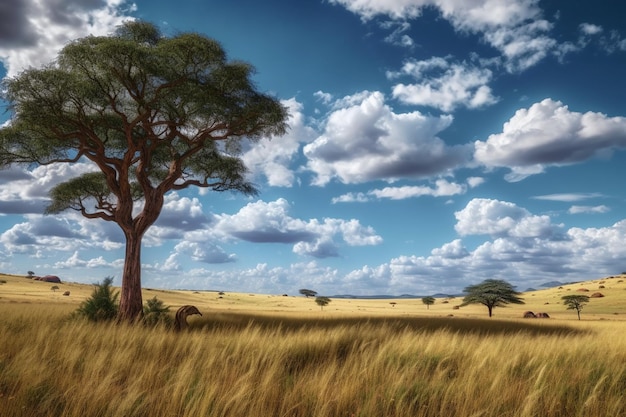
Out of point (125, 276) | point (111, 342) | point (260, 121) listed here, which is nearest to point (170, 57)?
point (260, 121)

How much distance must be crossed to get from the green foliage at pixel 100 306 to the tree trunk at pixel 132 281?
0.55 m

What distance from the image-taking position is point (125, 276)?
22.0 m

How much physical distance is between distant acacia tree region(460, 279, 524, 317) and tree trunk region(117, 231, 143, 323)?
5126 centimetres

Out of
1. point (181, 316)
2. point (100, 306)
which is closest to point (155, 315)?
point (100, 306)

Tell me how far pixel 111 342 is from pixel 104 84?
17928 mm

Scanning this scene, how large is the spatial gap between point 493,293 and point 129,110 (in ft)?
177

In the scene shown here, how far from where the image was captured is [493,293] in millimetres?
59312

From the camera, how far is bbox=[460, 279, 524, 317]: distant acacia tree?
59250mm

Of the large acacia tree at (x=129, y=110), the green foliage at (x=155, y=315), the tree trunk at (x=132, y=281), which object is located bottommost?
the green foliage at (x=155, y=315)

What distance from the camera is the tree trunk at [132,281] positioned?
2131cm

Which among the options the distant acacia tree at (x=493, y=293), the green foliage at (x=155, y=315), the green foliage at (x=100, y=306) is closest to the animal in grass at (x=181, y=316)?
the green foliage at (x=155, y=315)

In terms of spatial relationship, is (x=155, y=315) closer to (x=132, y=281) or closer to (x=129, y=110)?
(x=132, y=281)

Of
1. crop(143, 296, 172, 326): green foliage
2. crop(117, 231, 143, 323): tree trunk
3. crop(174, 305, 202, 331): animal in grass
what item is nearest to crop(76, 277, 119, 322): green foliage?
crop(117, 231, 143, 323): tree trunk

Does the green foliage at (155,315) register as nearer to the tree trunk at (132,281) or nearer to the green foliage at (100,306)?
the tree trunk at (132,281)
